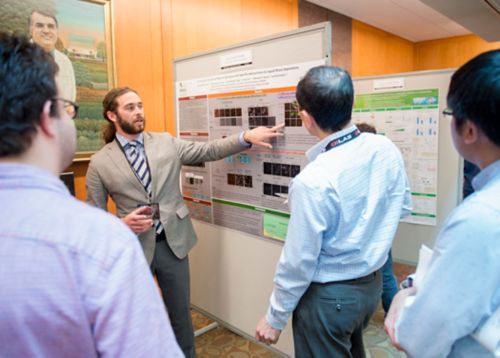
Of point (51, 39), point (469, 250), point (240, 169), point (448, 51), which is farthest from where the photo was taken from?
point (448, 51)

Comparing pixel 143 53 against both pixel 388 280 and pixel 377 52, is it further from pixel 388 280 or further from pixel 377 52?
pixel 377 52

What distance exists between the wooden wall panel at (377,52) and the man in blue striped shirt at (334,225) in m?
5.06

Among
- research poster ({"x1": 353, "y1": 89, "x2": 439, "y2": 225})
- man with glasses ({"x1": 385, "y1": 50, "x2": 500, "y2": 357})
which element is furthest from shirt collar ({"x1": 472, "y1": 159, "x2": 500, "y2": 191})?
research poster ({"x1": 353, "y1": 89, "x2": 439, "y2": 225})

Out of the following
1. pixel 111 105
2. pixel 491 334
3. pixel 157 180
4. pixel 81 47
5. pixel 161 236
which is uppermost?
pixel 81 47

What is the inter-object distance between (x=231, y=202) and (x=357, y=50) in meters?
4.81

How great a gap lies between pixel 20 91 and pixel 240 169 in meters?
1.53

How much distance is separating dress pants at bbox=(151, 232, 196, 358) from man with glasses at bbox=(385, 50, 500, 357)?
57.3 inches

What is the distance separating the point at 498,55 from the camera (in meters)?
0.76

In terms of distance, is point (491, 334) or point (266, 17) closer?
point (491, 334)

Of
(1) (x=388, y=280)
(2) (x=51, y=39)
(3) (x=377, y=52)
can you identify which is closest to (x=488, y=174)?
(1) (x=388, y=280)

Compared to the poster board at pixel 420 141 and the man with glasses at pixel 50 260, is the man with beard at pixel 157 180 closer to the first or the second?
the man with glasses at pixel 50 260

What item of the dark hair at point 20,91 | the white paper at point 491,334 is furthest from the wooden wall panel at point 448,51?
the dark hair at point 20,91

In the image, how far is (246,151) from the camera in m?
2.04

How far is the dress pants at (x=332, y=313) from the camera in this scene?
1.37 m
